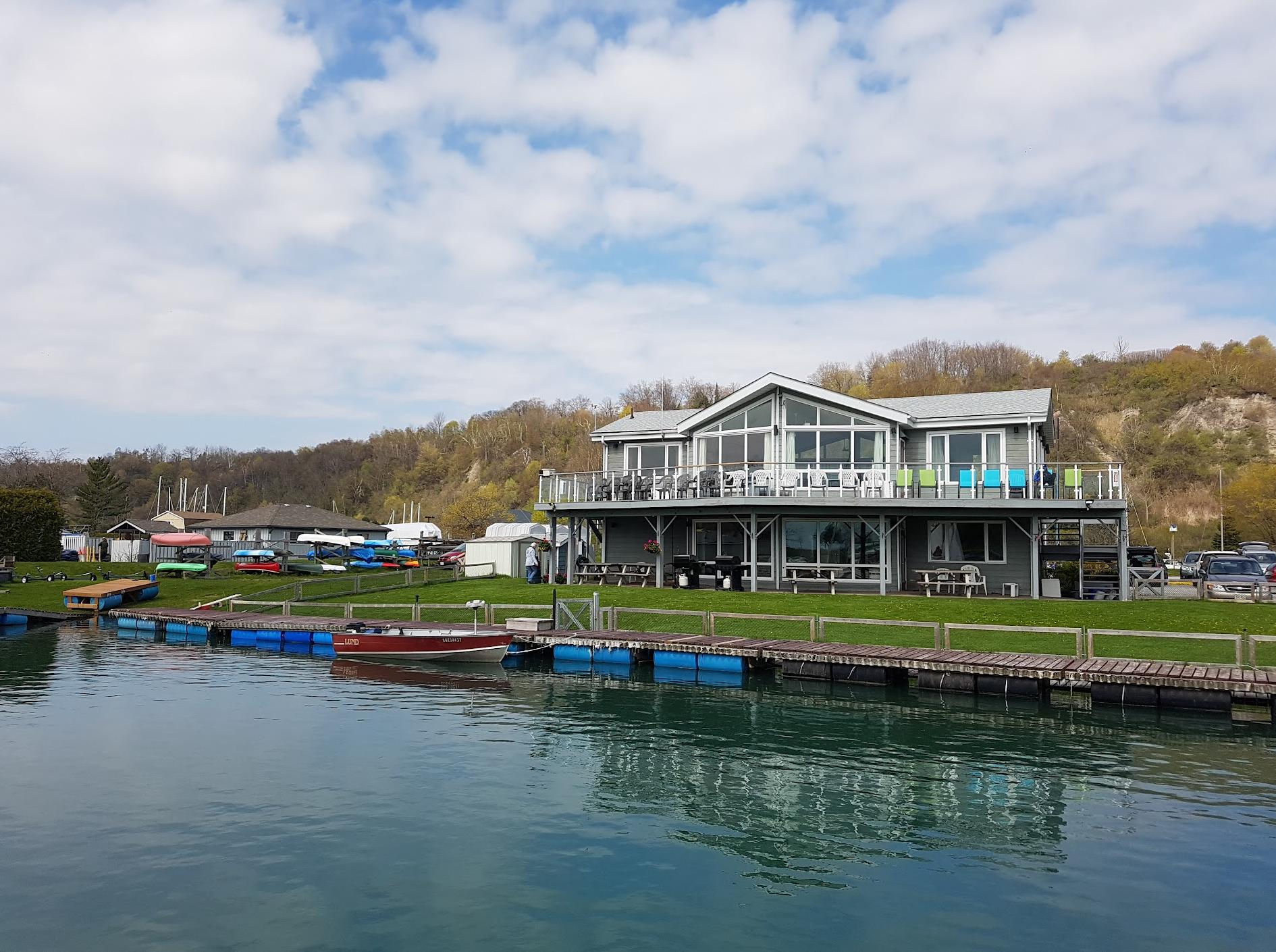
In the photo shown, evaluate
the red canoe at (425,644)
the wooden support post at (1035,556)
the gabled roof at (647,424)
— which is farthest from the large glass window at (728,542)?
the red canoe at (425,644)

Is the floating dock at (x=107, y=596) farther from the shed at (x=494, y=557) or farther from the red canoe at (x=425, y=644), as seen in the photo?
the red canoe at (x=425, y=644)

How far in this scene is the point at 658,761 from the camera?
634 inches

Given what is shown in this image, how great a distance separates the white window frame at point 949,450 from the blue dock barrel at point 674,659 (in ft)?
41.6

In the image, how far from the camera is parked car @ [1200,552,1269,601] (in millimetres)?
29656

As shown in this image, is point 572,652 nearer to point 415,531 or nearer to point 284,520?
point 284,520

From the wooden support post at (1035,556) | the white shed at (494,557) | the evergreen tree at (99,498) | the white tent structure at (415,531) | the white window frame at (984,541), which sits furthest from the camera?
the evergreen tree at (99,498)

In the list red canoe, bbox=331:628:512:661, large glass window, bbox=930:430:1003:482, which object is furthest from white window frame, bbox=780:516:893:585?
red canoe, bbox=331:628:512:661

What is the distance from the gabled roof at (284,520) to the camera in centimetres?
7094

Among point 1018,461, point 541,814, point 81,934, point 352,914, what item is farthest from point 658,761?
point 1018,461

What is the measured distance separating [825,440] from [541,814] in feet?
81.0

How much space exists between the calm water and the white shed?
25357 millimetres

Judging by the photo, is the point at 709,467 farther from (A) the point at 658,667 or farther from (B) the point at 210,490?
(B) the point at 210,490

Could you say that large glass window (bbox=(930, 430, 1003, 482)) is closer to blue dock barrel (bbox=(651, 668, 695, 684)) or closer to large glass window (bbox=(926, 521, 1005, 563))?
large glass window (bbox=(926, 521, 1005, 563))

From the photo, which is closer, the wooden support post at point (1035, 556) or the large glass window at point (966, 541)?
the wooden support post at point (1035, 556)
